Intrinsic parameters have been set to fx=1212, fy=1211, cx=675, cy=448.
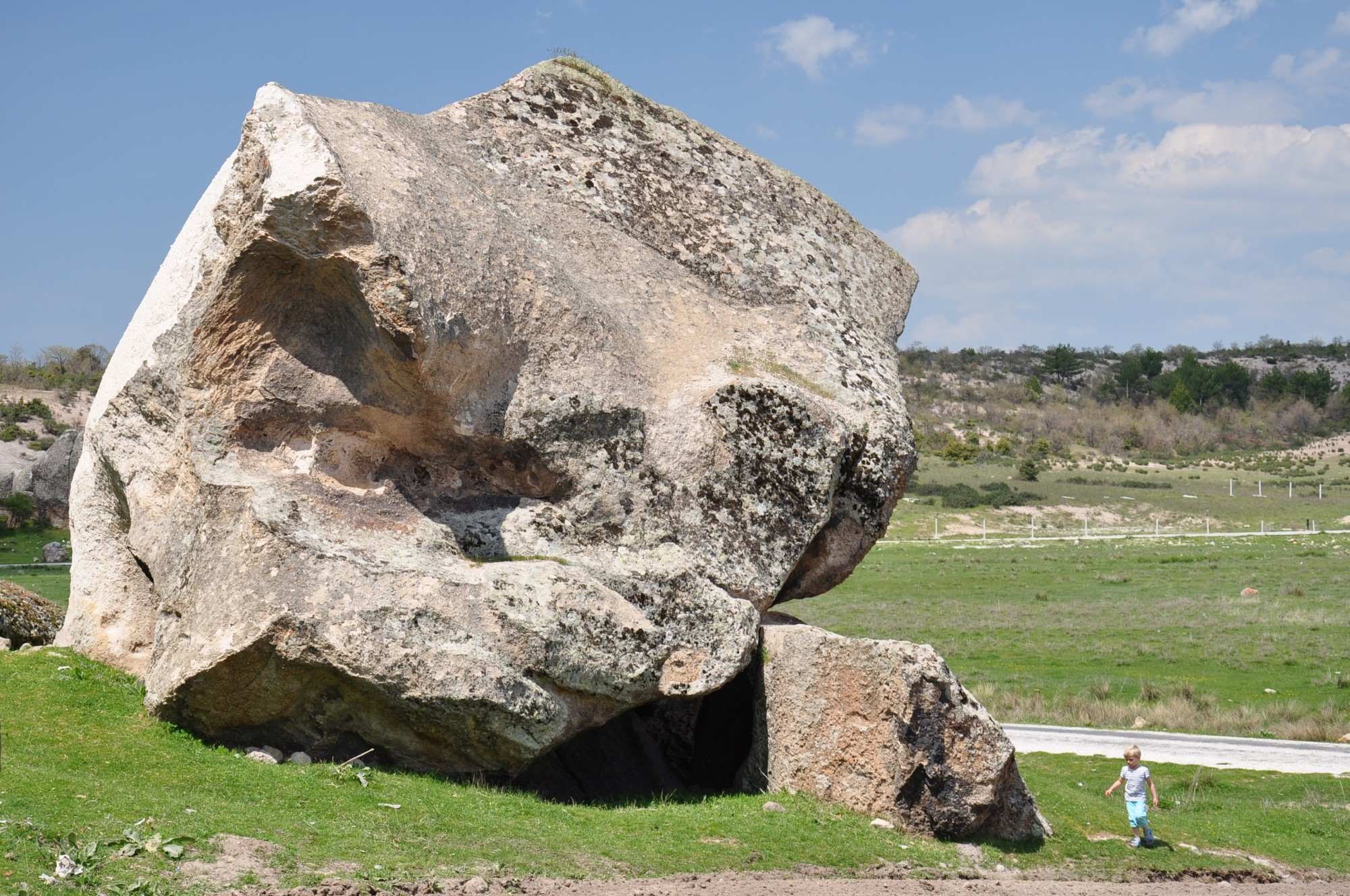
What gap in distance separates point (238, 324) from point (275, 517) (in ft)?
7.84

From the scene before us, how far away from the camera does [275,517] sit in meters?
11.8

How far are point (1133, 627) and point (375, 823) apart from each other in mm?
31977

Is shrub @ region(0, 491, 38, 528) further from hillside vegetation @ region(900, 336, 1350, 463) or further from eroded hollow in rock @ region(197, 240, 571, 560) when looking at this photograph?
hillside vegetation @ region(900, 336, 1350, 463)

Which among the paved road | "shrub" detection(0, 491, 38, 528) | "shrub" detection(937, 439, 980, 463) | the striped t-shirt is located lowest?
the paved road

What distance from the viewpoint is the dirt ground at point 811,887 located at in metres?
9.38

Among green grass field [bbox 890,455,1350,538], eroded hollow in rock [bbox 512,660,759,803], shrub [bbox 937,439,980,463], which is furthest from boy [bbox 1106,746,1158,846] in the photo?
shrub [bbox 937,439,980,463]

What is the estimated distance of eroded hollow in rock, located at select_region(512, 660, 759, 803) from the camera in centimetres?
1423

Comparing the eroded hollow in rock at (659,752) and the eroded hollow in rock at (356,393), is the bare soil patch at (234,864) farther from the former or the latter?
the eroded hollow in rock at (659,752)

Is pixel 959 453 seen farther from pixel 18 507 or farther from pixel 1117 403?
pixel 18 507

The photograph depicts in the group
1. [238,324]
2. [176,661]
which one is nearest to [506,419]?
[238,324]

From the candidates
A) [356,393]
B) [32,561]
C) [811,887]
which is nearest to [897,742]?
[811,887]

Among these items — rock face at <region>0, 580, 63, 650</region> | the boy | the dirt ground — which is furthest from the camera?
rock face at <region>0, 580, 63, 650</region>

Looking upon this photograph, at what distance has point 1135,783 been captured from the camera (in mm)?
14000

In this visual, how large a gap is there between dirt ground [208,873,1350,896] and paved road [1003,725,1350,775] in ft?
26.7
